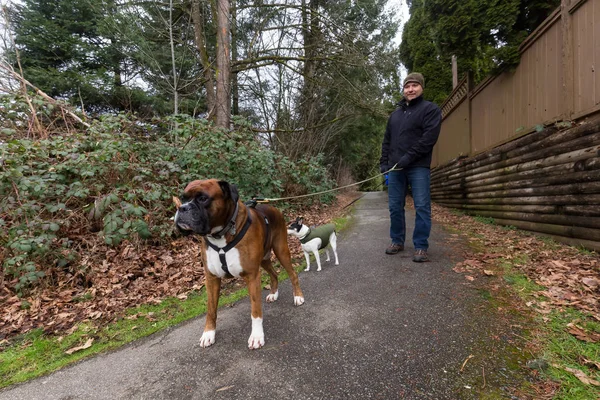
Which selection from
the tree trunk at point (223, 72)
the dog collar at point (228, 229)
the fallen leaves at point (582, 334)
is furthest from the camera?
the tree trunk at point (223, 72)

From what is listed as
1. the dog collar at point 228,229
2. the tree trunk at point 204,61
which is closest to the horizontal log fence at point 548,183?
the dog collar at point 228,229

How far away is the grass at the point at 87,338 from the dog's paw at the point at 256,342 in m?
0.96

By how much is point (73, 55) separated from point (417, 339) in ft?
52.9

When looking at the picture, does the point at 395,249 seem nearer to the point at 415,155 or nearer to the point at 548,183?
the point at 415,155

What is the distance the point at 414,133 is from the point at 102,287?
4856 millimetres

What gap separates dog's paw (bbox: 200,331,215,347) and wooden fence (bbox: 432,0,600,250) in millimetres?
4498

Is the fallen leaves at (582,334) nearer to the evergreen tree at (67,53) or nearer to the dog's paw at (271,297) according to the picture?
the dog's paw at (271,297)

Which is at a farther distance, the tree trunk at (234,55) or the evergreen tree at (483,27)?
the tree trunk at (234,55)

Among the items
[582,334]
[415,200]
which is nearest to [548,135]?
[415,200]

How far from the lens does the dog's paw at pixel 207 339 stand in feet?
7.25

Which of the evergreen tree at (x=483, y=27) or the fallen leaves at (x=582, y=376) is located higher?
the evergreen tree at (x=483, y=27)

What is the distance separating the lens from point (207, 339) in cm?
222

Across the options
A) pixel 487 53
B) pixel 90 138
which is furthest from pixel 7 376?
pixel 487 53

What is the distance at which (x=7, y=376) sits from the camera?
2096 mm
